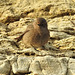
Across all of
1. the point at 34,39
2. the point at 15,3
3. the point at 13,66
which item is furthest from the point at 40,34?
the point at 15,3

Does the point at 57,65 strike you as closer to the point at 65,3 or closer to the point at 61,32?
the point at 61,32

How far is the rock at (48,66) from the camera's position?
12.4 ft

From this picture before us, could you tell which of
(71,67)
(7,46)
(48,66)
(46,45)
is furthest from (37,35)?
(71,67)

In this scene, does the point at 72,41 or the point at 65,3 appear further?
the point at 65,3

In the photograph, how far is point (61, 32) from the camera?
20.4ft

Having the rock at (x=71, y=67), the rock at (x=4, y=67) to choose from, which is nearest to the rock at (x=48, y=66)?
the rock at (x=71, y=67)

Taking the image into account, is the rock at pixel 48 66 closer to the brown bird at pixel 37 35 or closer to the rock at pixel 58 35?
the brown bird at pixel 37 35

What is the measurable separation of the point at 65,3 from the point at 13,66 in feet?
16.3

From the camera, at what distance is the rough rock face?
3.89 metres

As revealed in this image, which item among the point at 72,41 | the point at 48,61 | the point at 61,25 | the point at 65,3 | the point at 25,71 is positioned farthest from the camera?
the point at 65,3

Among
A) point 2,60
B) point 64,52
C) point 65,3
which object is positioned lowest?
point 64,52

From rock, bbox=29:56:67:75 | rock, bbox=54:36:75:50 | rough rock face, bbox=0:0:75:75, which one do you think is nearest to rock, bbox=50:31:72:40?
rough rock face, bbox=0:0:75:75

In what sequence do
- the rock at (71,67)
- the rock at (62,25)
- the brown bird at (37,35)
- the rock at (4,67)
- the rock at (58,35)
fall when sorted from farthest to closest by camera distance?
the rock at (62,25) < the rock at (58,35) < the brown bird at (37,35) < the rock at (71,67) < the rock at (4,67)

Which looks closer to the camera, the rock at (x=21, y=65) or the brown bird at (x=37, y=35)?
the rock at (x=21, y=65)
